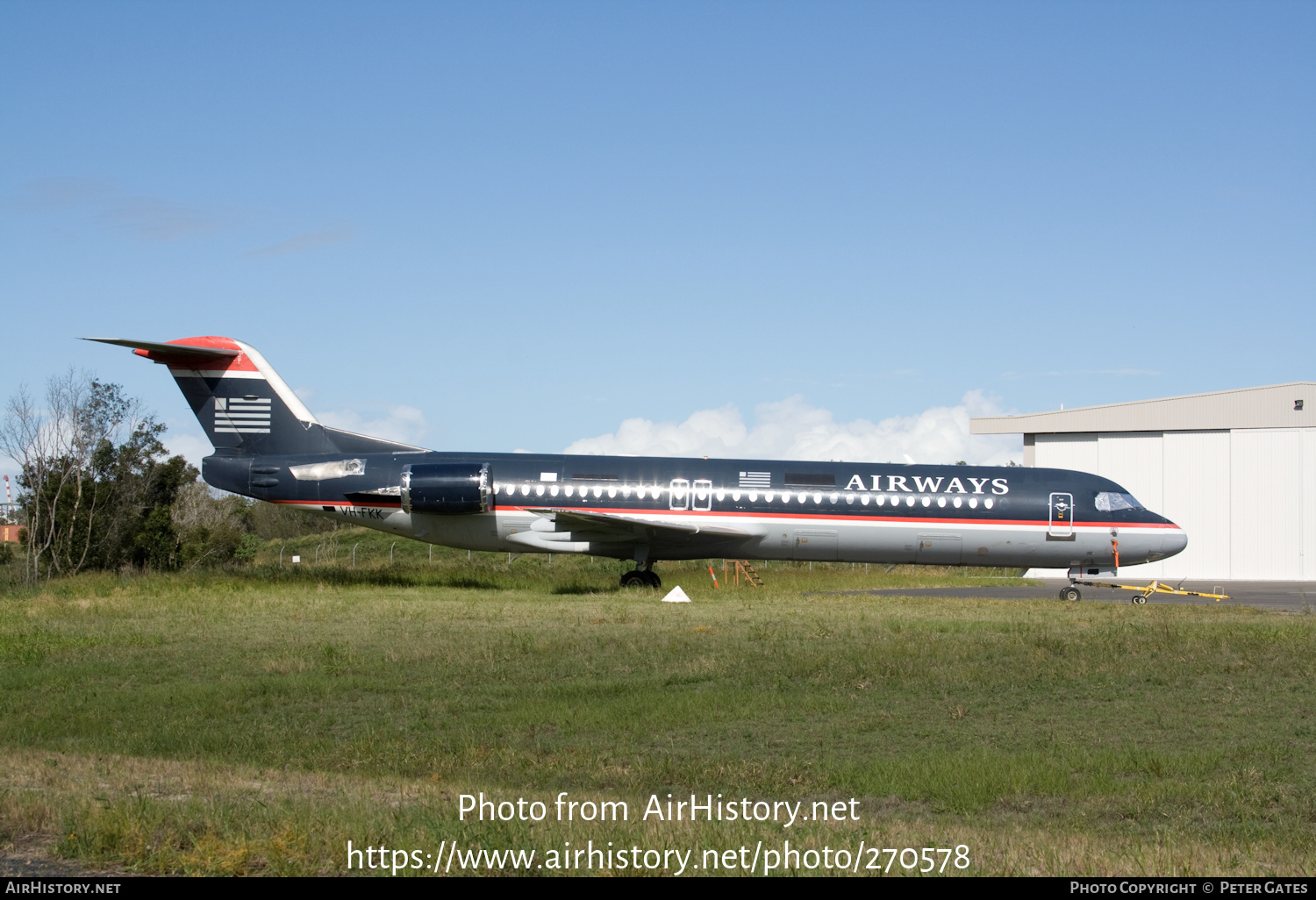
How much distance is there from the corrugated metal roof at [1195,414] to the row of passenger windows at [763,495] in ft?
73.9

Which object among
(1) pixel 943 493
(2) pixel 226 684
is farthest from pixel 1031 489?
(2) pixel 226 684

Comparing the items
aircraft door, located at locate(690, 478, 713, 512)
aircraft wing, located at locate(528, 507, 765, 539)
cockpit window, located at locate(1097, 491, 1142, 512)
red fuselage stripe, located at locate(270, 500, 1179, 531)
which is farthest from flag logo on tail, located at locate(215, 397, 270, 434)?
cockpit window, located at locate(1097, 491, 1142, 512)

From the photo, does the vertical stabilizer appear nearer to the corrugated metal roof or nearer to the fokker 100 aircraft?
the fokker 100 aircraft

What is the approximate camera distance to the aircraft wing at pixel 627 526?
2538 centimetres

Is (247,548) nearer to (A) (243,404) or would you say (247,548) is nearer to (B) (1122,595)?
(A) (243,404)

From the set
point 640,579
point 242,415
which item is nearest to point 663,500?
point 640,579

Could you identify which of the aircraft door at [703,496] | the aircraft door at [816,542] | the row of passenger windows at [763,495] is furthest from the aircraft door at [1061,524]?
the aircraft door at [703,496]

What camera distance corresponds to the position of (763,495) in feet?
87.1

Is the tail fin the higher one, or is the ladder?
the tail fin

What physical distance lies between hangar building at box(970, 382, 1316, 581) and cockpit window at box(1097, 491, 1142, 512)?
19.2 m

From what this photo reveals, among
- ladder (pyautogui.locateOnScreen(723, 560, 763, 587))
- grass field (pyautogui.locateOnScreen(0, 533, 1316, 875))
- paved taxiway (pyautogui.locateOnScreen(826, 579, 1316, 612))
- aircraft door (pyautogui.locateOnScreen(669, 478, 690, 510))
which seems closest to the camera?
grass field (pyautogui.locateOnScreen(0, 533, 1316, 875))

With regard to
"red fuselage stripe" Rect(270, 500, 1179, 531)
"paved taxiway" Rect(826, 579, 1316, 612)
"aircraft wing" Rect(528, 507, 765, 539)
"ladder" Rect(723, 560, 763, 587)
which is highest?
"red fuselage stripe" Rect(270, 500, 1179, 531)

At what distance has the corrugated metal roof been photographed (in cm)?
4300

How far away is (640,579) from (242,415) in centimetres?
1097
